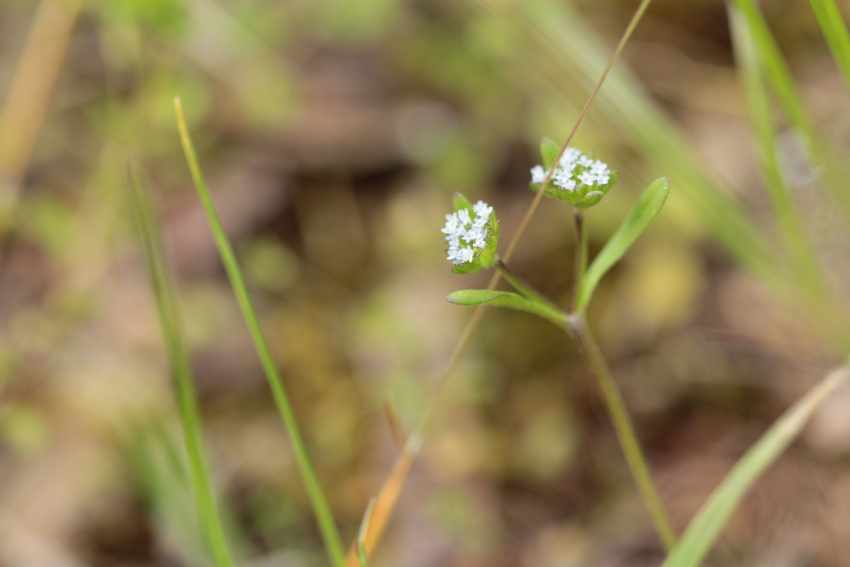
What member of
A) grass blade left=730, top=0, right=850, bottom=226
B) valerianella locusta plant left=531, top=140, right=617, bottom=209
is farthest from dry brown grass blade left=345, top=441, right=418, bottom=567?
grass blade left=730, top=0, right=850, bottom=226

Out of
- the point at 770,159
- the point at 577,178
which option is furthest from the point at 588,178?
the point at 770,159

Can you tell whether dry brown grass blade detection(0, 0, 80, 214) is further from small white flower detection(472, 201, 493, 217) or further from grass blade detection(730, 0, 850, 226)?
grass blade detection(730, 0, 850, 226)

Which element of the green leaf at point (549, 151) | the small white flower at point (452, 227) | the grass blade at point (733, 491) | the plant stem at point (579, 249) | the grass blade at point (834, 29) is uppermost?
the grass blade at point (834, 29)

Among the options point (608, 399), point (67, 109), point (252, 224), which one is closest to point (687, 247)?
point (608, 399)

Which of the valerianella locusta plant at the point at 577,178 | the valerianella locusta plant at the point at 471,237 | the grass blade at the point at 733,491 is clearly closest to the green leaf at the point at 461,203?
the valerianella locusta plant at the point at 471,237

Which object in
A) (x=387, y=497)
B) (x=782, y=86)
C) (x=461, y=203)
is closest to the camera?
(x=461, y=203)

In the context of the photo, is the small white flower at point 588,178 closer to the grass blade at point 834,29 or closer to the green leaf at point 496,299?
the green leaf at point 496,299

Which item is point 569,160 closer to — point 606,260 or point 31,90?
point 606,260
